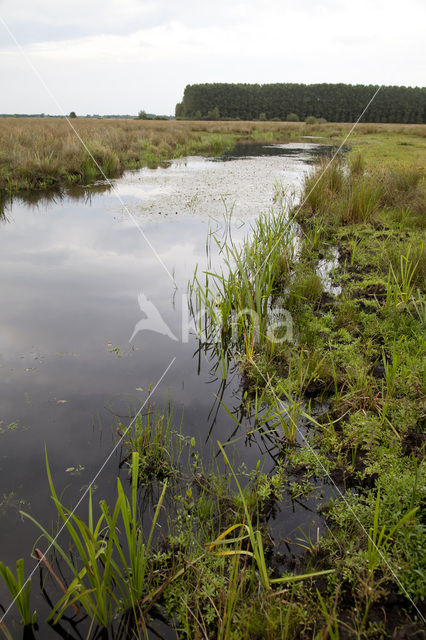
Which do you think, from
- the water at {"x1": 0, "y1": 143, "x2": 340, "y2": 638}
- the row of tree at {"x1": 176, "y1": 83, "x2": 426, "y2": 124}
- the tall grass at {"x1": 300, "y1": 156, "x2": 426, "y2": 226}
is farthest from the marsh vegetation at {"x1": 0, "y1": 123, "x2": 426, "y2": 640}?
the row of tree at {"x1": 176, "y1": 83, "x2": 426, "y2": 124}

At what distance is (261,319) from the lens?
359cm

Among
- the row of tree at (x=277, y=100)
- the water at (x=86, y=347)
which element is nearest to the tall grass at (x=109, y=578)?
the water at (x=86, y=347)

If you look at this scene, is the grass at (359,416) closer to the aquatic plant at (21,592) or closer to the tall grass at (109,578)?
the tall grass at (109,578)

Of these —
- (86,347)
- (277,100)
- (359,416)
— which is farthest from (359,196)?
(277,100)

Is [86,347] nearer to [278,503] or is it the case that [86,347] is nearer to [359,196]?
[278,503]

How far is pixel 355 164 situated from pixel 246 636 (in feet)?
32.1

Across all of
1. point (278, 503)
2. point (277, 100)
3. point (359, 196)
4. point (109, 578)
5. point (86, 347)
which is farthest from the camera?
point (277, 100)

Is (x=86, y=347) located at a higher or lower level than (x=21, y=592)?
higher

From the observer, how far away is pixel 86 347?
3.56 m

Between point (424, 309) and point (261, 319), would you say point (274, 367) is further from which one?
point (424, 309)

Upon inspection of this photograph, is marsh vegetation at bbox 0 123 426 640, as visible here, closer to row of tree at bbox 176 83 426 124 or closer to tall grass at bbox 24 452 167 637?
tall grass at bbox 24 452 167 637

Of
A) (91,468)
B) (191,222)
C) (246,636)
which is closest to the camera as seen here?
(246,636)

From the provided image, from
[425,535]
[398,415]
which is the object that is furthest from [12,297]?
[425,535]

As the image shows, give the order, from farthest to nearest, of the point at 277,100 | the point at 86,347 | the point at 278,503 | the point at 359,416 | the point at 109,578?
the point at 277,100
the point at 86,347
the point at 359,416
the point at 278,503
the point at 109,578
